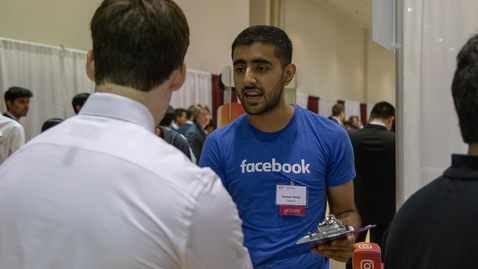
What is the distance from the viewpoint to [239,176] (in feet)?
4.46

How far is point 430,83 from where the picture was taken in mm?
1542

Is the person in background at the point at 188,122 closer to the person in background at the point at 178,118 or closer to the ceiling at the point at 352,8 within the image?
the person in background at the point at 178,118

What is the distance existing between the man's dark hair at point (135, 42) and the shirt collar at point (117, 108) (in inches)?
1.2

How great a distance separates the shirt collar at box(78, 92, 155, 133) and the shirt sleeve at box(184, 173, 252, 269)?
0.57 feet

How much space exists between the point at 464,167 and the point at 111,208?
555 millimetres

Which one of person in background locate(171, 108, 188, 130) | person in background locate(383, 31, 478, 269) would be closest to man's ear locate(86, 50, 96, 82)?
person in background locate(383, 31, 478, 269)

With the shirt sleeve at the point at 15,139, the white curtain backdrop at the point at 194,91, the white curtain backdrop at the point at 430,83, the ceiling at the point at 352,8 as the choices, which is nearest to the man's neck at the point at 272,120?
the white curtain backdrop at the point at 430,83

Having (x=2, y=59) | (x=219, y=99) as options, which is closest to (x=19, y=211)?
(x=2, y=59)

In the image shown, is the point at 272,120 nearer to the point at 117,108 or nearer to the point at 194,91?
the point at 117,108

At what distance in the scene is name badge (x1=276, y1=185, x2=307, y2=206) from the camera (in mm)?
1292

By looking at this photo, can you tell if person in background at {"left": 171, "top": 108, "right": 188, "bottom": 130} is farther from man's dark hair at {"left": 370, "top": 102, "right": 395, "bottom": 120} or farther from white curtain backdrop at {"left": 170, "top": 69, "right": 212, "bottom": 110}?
man's dark hair at {"left": 370, "top": 102, "right": 395, "bottom": 120}

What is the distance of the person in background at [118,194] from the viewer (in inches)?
22.3

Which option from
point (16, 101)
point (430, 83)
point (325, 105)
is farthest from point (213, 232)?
point (325, 105)

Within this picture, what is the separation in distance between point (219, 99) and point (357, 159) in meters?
4.98
